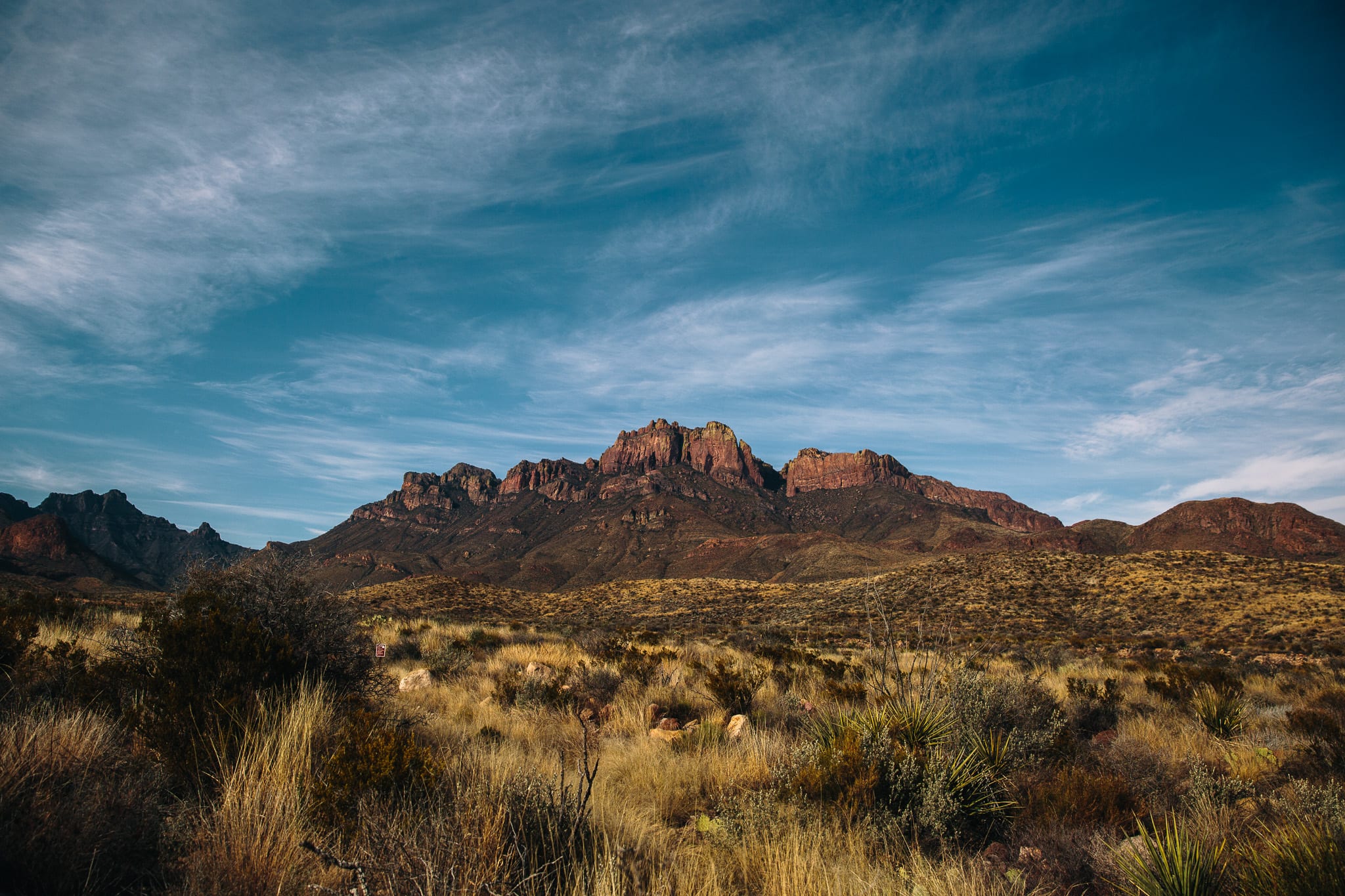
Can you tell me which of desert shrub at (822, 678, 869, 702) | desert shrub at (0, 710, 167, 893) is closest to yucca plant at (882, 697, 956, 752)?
desert shrub at (822, 678, 869, 702)

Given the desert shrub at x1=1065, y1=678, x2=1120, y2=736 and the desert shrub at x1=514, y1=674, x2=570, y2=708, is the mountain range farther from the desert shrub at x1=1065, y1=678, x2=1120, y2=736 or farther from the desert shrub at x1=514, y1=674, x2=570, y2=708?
the desert shrub at x1=514, y1=674, x2=570, y2=708

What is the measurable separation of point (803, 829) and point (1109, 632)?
3385cm

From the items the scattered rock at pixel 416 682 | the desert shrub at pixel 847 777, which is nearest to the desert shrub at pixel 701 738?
the desert shrub at pixel 847 777

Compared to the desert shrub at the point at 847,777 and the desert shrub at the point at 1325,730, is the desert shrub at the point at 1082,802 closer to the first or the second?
the desert shrub at the point at 847,777

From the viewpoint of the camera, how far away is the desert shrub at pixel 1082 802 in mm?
4527

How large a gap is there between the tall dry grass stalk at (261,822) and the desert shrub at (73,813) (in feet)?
0.81

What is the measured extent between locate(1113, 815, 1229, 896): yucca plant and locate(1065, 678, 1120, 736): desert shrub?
5.48 m

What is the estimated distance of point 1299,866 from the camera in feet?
9.45

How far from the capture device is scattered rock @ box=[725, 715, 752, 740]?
6967 millimetres

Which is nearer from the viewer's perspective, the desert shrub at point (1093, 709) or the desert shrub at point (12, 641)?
the desert shrub at point (12, 641)

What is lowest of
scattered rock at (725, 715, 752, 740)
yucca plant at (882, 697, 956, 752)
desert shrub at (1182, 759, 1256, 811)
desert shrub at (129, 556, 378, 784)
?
scattered rock at (725, 715, 752, 740)

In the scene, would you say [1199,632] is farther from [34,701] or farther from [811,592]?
[34,701]

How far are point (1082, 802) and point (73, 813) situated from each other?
6252mm

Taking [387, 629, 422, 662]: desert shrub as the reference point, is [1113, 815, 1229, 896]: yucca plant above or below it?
above
